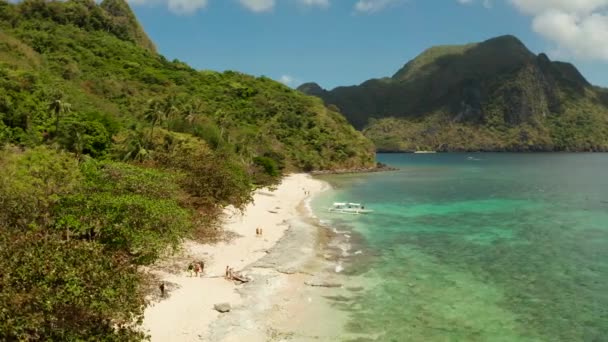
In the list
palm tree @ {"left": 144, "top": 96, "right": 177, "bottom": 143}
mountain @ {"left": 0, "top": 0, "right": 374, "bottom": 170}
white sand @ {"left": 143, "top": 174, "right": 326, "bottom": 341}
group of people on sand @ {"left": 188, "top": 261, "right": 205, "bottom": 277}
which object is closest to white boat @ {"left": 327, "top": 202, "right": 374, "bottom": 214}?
white sand @ {"left": 143, "top": 174, "right": 326, "bottom": 341}

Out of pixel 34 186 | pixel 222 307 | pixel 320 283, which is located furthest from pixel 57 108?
pixel 320 283

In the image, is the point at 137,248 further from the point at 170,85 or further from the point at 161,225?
the point at 170,85

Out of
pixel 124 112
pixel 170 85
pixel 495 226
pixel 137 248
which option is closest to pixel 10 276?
pixel 137 248

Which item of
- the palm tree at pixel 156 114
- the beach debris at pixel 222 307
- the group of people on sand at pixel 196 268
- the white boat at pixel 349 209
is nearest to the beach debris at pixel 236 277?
the group of people on sand at pixel 196 268

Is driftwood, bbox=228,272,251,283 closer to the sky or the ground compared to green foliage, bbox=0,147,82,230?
closer to the ground

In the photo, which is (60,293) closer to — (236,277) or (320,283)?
(236,277)

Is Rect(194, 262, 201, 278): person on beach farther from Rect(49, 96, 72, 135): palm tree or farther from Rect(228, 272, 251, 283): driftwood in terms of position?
Rect(49, 96, 72, 135): palm tree
